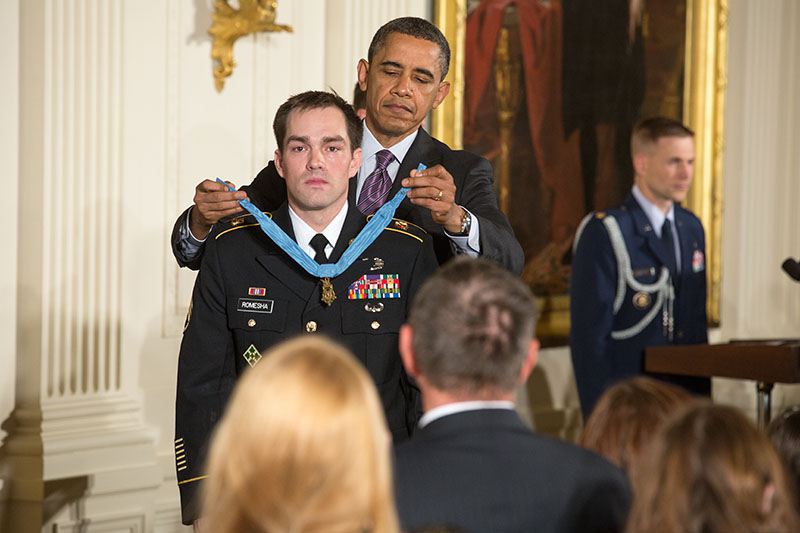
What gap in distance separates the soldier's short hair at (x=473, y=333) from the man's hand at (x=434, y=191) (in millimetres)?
925

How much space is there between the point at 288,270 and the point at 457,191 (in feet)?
2.27

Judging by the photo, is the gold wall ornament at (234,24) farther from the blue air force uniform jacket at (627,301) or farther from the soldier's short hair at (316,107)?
the blue air force uniform jacket at (627,301)

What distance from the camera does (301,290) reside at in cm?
282

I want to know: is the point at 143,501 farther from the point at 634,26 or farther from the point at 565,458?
the point at 634,26

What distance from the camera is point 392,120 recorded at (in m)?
3.17

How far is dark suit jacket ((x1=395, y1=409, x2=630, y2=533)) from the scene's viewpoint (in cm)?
162

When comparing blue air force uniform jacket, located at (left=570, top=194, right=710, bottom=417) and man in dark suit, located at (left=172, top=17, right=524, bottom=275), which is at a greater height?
man in dark suit, located at (left=172, top=17, right=524, bottom=275)

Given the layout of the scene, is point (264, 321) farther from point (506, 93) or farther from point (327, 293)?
point (506, 93)

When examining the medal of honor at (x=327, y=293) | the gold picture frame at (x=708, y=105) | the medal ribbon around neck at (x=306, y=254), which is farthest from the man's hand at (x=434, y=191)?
the gold picture frame at (x=708, y=105)

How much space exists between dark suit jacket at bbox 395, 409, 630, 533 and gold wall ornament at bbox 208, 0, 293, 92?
310 centimetres

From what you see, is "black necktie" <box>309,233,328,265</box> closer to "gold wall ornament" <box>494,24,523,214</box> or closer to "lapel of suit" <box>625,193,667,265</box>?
"lapel of suit" <box>625,193,667,265</box>

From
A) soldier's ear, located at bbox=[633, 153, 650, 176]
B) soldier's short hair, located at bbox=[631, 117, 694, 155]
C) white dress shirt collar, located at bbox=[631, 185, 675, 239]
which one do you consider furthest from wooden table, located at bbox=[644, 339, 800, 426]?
soldier's short hair, located at bbox=[631, 117, 694, 155]

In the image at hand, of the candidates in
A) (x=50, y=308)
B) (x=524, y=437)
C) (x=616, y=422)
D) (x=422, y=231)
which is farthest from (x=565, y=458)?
(x=50, y=308)

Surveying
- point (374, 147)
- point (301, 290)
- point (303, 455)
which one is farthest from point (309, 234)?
point (303, 455)
